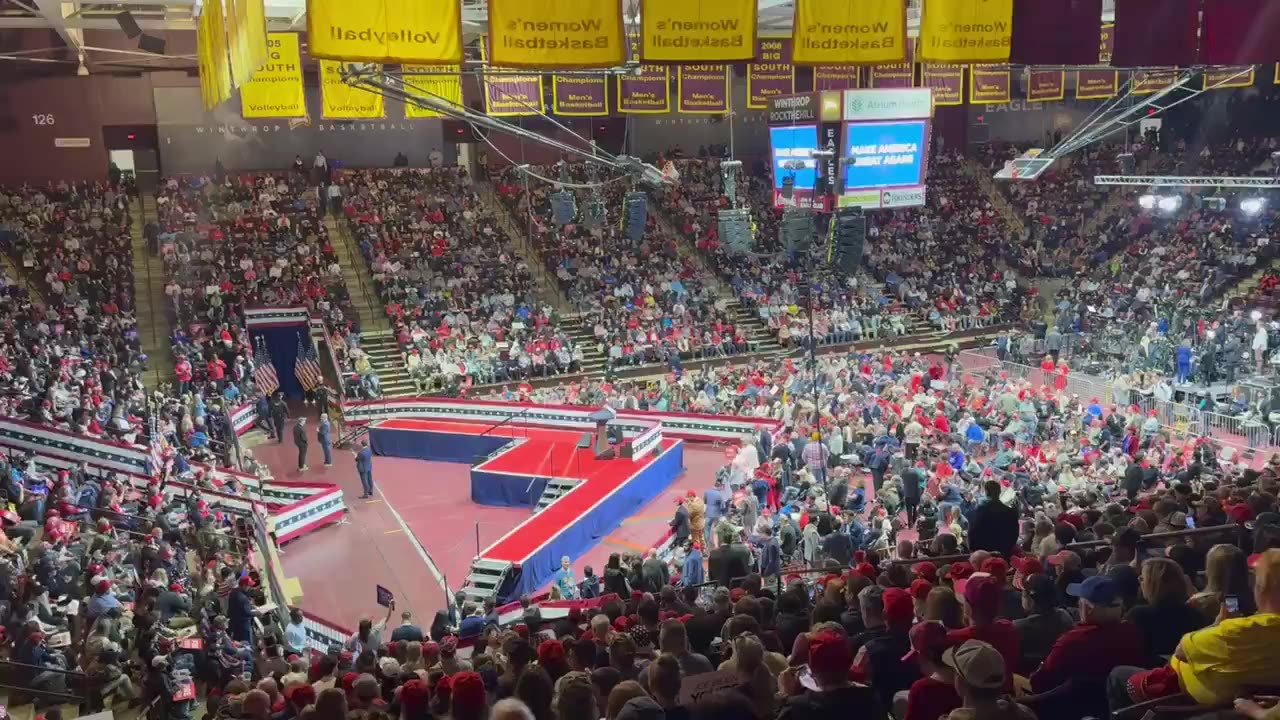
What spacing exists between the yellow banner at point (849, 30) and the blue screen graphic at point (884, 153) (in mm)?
12571

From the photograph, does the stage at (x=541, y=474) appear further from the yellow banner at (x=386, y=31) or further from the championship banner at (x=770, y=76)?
the championship banner at (x=770, y=76)

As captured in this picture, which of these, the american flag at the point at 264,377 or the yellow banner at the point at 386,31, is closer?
the yellow banner at the point at 386,31

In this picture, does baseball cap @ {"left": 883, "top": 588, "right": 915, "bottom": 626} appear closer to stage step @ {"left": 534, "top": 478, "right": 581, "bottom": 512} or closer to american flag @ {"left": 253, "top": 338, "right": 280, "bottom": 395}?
stage step @ {"left": 534, "top": 478, "right": 581, "bottom": 512}

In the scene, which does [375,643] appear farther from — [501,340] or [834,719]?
[501,340]

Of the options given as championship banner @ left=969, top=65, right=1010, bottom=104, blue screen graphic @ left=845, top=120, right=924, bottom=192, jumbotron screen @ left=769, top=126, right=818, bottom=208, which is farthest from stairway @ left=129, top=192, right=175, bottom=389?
championship banner @ left=969, top=65, right=1010, bottom=104

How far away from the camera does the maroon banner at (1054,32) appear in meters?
12.0

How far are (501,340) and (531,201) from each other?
6.74 meters

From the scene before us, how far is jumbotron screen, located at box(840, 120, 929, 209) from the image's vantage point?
963 inches

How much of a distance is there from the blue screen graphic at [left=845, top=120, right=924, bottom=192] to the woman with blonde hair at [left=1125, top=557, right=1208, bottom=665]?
19.8m

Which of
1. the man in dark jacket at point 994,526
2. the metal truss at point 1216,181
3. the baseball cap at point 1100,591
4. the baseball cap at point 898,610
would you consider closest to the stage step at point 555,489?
the man in dark jacket at point 994,526

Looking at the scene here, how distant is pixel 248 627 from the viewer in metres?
12.1

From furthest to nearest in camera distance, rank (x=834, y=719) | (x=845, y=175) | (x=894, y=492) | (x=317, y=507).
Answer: (x=845, y=175)
(x=317, y=507)
(x=894, y=492)
(x=834, y=719)

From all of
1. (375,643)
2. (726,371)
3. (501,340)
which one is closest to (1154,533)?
(375,643)

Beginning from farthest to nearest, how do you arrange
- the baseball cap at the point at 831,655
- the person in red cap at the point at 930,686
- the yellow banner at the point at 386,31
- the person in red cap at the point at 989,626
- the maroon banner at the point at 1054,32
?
1. the maroon banner at the point at 1054,32
2. the yellow banner at the point at 386,31
3. the person in red cap at the point at 989,626
4. the baseball cap at the point at 831,655
5. the person in red cap at the point at 930,686
